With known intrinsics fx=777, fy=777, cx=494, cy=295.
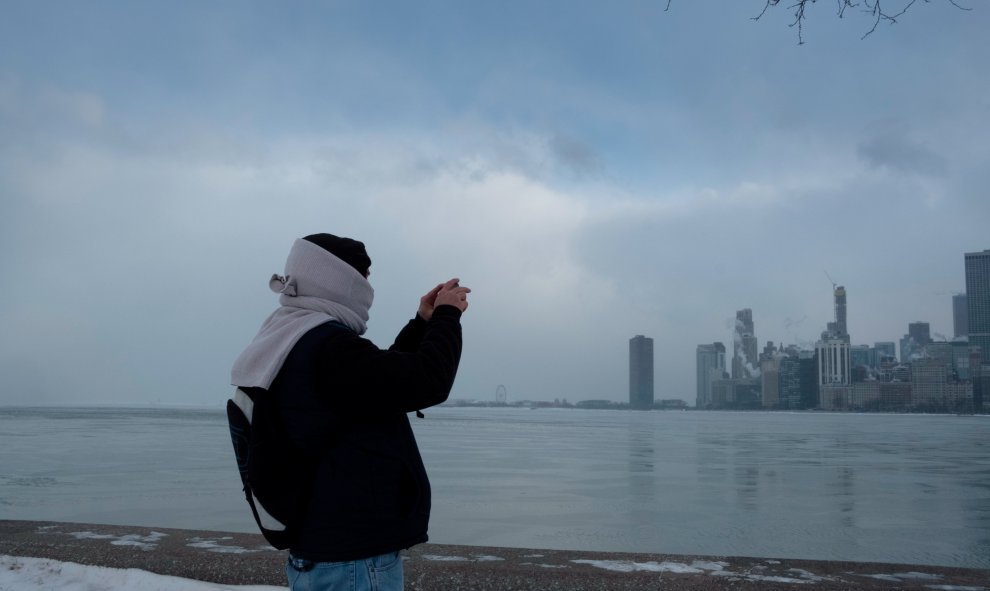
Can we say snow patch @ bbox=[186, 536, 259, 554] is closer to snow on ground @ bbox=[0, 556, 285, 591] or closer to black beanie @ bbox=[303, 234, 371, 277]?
snow on ground @ bbox=[0, 556, 285, 591]

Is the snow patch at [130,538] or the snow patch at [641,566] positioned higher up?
the snow patch at [641,566]

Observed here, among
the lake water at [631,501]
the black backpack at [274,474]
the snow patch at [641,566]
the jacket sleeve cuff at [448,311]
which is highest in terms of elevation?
the jacket sleeve cuff at [448,311]

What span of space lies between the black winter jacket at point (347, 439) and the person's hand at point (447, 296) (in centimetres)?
12

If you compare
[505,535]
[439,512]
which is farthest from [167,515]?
[505,535]

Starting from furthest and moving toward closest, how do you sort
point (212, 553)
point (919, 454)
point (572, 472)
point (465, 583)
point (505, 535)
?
point (919, 454)
point (572, 472)
point (505, 535)
point (212, 553)
point (465, 583)

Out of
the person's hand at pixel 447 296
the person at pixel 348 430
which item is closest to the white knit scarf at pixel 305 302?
Result: the person at pixel 348 430

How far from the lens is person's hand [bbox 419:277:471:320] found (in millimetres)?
1728

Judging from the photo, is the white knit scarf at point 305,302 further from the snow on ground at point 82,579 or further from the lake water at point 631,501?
the lake water at point 631,501

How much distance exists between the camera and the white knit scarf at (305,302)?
1.65m

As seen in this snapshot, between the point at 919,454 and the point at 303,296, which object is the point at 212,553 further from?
the point at 919,454

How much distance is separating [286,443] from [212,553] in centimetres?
399

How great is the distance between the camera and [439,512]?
10.4m

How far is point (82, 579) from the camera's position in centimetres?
441

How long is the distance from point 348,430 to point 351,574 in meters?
0.30
